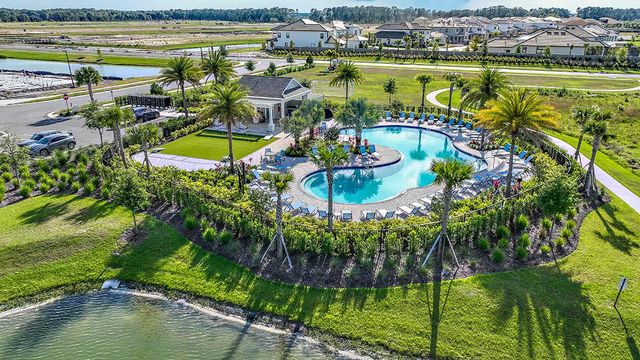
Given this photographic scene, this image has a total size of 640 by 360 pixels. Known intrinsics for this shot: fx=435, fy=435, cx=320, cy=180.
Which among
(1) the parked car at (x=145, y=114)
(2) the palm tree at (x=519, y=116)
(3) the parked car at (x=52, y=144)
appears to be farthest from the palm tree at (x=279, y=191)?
(1) the parked car at (x=145, y=114)

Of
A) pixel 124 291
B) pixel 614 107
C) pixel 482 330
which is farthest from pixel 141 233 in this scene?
pixel 614 107

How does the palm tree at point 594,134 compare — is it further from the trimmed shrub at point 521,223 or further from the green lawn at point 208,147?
the green lawn at point 208,147

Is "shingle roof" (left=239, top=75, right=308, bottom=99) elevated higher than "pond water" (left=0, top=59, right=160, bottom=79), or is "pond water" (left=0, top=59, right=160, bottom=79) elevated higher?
"shingle roof" (left=239, top=75, right=308, bottom=99)

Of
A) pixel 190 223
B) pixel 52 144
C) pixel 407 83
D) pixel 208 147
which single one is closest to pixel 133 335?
pixel 190 223

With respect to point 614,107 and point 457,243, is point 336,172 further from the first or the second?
point 614,107

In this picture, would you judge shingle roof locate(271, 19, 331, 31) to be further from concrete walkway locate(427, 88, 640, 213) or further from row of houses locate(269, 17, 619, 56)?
concrete walkway locate(427, 88, 640, 213)

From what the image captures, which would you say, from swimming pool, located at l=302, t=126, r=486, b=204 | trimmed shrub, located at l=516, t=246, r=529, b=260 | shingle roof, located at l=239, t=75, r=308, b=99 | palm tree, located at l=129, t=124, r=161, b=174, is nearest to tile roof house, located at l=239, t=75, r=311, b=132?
shingle roof, located at l=239, t=75, r=308, b=99

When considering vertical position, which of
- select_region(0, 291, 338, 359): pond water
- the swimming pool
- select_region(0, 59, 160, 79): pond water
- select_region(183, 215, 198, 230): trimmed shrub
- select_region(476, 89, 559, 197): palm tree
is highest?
select_region(476, 89, 559, 197): palm tree
